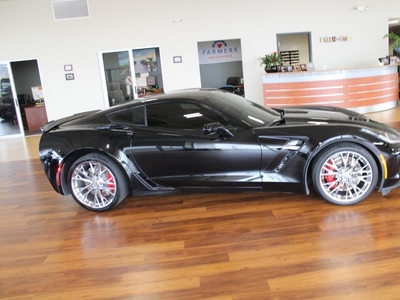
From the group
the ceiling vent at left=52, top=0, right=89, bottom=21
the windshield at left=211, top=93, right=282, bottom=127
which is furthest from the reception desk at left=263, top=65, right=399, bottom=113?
the ceiling vent at left=52, top=0, right=89, bottom=21

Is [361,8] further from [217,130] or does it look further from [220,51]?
[217,130]

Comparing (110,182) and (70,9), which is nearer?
(110,182)

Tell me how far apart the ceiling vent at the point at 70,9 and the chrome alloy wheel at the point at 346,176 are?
882cm

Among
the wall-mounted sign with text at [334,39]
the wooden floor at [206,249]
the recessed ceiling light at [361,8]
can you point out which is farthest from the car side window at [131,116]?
the recessed ceiling light at [361,8]

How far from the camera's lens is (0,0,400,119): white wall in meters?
9.88

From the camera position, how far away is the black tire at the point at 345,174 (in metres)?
3.07

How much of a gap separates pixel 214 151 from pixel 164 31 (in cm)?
767

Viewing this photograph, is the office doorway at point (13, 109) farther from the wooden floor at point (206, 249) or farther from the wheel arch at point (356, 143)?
the wheel arch at point (356, 143)

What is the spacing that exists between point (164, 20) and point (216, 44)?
3.01 meters

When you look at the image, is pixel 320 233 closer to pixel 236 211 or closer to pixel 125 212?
pixel 236 211

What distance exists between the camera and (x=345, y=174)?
3.12m

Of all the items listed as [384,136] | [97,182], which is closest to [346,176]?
[384,136]

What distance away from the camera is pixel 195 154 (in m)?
3.29

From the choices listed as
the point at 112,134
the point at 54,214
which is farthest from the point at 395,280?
the point at 54,214
